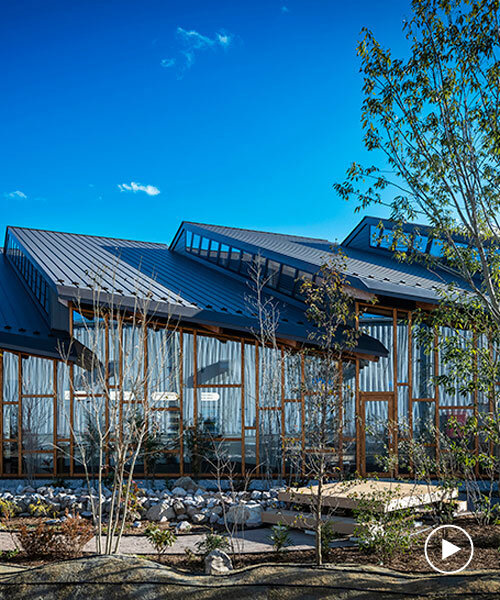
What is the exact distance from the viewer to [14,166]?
2156 cm

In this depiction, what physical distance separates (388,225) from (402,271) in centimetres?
445

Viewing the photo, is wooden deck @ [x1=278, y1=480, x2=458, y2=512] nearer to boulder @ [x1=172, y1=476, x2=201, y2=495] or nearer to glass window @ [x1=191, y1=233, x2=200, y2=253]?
boulder @ [x1=172, y1=476, x2=201, y2=495]

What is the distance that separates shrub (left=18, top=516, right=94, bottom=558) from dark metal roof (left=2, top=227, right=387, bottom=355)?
387 cm

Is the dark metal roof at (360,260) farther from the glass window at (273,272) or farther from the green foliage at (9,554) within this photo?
the green foliage at (9,554)

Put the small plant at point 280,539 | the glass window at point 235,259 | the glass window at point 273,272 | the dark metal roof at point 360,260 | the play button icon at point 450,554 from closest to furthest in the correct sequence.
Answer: the play button icon at point 450,554
the small plant at point 280,539
the dark metal roof at point 360,260
the glass window at point 273,272
the glass window at point 235,259

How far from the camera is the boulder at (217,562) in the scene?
6672 mm

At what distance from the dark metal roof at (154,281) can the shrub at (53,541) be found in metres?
3.87

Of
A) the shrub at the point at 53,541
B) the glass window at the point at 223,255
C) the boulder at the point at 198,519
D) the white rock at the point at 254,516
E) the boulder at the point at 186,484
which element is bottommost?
the boulder at the point at 186,484

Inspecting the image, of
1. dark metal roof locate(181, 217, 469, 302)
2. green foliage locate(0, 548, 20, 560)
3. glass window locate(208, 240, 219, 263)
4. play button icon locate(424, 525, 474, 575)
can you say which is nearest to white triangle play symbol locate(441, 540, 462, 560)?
play button icon locate(424, 525, 474, 575)

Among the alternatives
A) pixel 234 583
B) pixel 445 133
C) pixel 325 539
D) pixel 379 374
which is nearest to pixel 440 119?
pixel 445 133

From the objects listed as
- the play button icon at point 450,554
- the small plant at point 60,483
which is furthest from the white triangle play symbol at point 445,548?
the small plant at point 60,483

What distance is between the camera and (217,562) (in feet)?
22.6

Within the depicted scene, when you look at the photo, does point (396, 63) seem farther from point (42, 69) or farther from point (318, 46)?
point (42, 69)

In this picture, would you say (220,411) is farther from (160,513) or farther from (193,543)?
(193,543)
